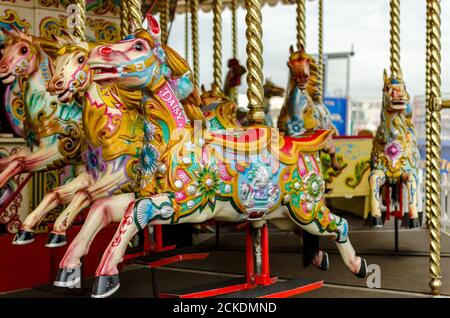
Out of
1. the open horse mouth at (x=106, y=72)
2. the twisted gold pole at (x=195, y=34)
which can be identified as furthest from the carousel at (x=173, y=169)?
the twisted gold pole at (x=195, y=34)

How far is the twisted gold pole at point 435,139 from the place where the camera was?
3766 millimetres

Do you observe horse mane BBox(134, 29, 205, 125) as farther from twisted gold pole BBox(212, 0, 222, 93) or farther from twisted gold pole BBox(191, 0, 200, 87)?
twisted gold pole BBox(191, 0, 200, 87)

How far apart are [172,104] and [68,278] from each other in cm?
96

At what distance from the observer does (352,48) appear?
594 inches

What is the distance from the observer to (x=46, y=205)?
12.4 feet

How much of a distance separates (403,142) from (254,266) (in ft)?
7.32

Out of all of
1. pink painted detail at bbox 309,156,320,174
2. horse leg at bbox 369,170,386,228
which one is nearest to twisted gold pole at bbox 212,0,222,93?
horse leg at bbox 369,170,386,228

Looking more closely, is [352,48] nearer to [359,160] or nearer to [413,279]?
[359,160]

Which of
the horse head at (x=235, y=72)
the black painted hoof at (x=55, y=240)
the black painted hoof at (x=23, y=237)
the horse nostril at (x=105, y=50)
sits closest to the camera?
the horse nostril at (x=105, y=50)

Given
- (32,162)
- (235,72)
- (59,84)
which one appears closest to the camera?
(59,84)

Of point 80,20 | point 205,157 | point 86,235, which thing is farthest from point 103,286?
point 80,20

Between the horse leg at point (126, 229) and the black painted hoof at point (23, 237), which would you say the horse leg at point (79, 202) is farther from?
the horse leg at point (126, 229)

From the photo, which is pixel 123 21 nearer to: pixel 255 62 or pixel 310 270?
pixel 255 62

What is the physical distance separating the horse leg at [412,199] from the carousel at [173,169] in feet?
0.04
